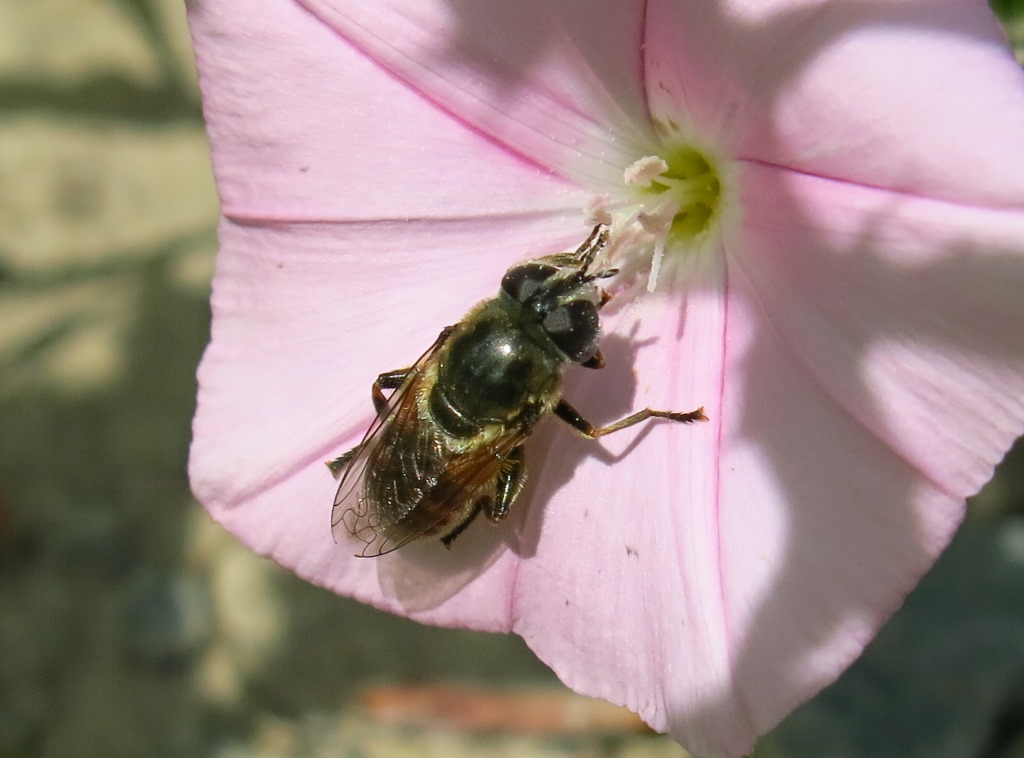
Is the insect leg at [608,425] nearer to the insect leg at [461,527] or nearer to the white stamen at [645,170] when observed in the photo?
the insect leg at [461,527]

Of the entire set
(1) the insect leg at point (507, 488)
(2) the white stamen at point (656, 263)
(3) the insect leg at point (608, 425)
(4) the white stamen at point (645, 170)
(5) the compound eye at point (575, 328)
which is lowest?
(1) the insect leg at point (507, 488)

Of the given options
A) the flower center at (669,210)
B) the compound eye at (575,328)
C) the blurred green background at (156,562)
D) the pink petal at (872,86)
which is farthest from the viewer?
the blurred green background at (156,562)

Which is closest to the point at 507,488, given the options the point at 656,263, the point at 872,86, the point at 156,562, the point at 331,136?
the point at 656,263

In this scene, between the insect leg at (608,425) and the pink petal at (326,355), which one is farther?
the pink petal at (326,355)

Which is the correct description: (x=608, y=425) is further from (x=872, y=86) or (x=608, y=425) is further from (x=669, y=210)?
(x=872, y=86)

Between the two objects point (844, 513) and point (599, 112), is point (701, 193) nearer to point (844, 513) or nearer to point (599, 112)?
point (599, 112)

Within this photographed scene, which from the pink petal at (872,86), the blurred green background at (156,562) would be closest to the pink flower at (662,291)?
the pink petal at (872,86)
